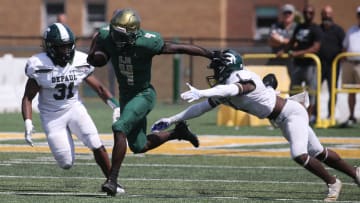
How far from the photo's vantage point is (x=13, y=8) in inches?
1400

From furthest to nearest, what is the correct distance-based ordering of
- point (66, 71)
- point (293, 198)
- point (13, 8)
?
point (13, 8), point (66, 71), point (293, 198)

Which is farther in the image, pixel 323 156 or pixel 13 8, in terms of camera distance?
pixel 13 8

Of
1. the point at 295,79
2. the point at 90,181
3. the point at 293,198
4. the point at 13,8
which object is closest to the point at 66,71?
the point at 90,181

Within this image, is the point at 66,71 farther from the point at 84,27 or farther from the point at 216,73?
the point at 84,27

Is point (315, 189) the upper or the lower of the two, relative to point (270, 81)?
lower

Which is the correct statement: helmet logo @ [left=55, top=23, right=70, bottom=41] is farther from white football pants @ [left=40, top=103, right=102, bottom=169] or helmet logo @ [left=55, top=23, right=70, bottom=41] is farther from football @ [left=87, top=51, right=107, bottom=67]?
white football pants @ [left=40, top=103, right=102, bottom=169]

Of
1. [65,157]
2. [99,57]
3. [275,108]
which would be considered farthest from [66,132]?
Result: [275,108]

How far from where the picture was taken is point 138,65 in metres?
Answer: 10.0

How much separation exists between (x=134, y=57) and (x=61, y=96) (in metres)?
0.84

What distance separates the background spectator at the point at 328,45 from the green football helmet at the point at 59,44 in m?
9.03

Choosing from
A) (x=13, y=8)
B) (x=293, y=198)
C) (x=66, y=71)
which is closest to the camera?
(x=293, y=198)

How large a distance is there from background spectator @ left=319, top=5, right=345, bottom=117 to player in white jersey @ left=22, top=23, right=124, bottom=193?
8.80 meters

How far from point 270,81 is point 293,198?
1061 millimetres

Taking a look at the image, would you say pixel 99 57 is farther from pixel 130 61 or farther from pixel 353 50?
pixel 353 50
